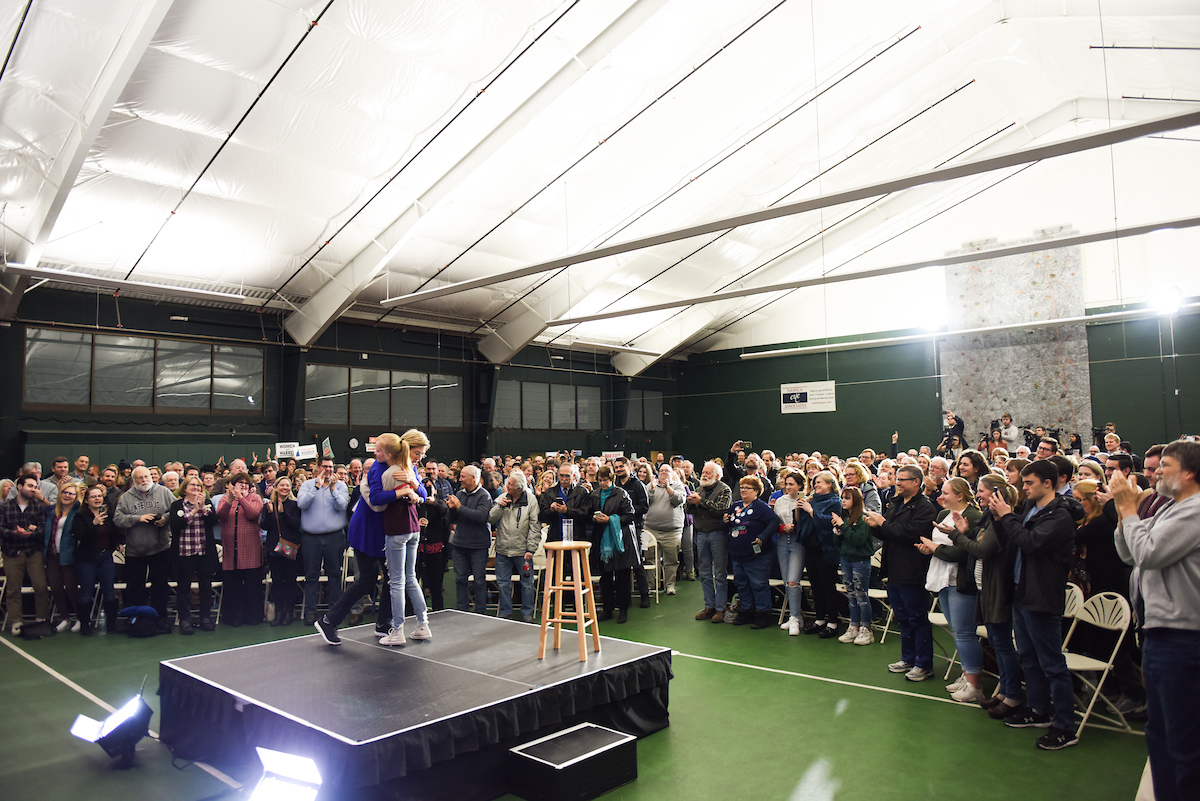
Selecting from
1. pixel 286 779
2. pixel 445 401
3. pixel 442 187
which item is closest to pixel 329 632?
pixel 286 779

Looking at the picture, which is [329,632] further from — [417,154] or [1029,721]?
[417,154]

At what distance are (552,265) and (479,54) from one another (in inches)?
104

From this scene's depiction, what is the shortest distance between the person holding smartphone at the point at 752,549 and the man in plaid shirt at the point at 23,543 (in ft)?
21.3

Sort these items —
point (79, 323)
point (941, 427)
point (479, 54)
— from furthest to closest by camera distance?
1. point (941, 427)
2. point (79, 323)
3. point (479, 54)

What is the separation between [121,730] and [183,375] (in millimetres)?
9821

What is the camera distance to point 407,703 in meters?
3.49

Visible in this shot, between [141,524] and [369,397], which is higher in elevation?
[369,397]

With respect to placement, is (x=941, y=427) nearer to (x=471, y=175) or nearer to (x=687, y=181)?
(x=687, y=181)

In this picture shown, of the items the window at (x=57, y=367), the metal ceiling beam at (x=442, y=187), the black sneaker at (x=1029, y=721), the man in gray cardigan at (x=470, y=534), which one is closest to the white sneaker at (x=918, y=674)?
the black sneaker at (x=1029, y=721)

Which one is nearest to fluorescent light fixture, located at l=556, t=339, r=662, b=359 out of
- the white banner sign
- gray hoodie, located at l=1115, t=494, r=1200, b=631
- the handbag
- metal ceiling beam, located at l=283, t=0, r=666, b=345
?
the white banner sign

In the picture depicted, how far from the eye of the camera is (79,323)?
1100 cm

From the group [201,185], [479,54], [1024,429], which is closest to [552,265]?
[479,54]

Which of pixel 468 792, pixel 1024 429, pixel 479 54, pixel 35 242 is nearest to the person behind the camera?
pixel 468 792

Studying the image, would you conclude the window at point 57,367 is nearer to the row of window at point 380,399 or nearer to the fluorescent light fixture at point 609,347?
the row of window at point 380,399
